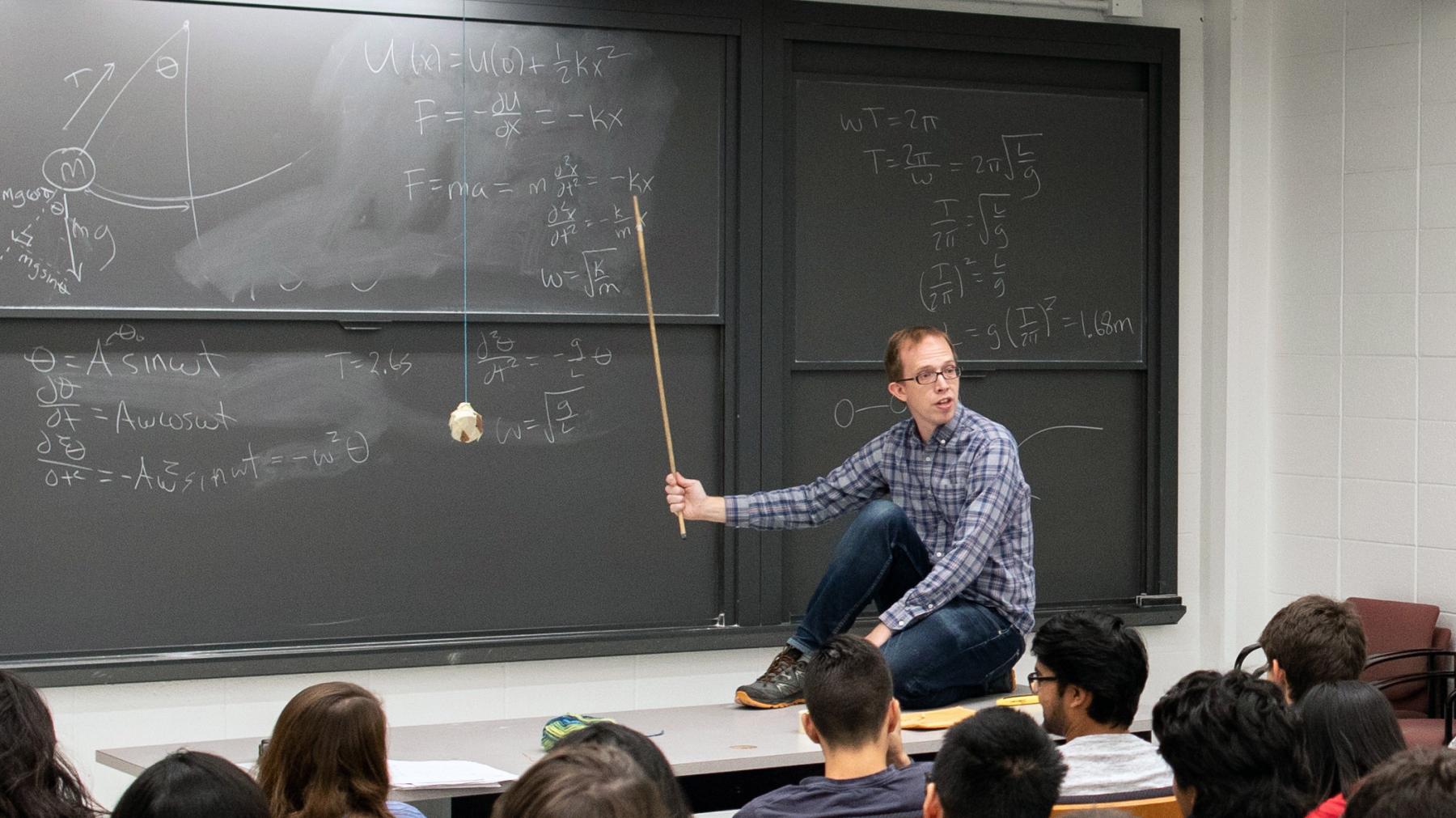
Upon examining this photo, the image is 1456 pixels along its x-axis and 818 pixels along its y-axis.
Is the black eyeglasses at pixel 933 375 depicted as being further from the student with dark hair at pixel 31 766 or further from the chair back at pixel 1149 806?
the student with dark hair at pixel 31 766

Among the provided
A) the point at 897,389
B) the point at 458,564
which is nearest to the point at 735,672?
the point at 458,564

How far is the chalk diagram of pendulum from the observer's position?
4.12 metres

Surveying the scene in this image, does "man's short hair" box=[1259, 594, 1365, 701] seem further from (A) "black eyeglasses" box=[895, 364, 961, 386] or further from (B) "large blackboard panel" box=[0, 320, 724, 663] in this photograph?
(B) "large blackboard panel" box=[0, 320, 724, 663]

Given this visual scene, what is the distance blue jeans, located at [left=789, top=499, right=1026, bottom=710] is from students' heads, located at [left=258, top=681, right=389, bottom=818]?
66.7 inches

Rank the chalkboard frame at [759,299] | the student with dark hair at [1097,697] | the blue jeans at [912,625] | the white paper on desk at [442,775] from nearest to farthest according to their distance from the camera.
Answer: the student with dark hair at [1097,697]
the white paper on desk at [442,775]
the blue jeans at [912,625]
the chalkboard frame at [759,299]

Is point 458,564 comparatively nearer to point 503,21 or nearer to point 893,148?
point 503,21

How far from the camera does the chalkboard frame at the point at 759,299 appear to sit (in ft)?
14.6

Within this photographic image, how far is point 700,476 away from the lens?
4.85 meters

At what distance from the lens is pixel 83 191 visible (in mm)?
4160

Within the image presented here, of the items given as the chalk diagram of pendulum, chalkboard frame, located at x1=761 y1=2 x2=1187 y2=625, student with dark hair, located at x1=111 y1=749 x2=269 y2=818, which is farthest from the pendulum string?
student with dark hair, located at x1=111 y1=749 x2=269 y2=818

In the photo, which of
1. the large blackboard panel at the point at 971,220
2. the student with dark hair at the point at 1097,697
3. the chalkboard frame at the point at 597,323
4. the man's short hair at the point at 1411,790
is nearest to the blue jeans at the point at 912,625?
the student with dark hair at the point at 1097,697

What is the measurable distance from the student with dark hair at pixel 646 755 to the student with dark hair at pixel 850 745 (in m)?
0.30

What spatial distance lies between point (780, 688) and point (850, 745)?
1342 millimetres

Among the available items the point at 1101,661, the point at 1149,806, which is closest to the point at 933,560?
the point at 1101,661
